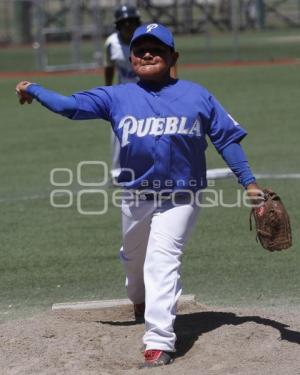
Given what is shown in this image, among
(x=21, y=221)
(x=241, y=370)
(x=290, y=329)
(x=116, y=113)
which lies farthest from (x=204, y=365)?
(x=21, y=221)

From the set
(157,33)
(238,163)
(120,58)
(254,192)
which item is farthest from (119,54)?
(254,192)

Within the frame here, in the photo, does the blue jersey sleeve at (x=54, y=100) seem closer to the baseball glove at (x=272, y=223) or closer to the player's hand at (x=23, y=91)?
the player's hand at (x=23, y=91)

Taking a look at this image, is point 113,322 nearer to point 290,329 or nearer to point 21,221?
point 290,329

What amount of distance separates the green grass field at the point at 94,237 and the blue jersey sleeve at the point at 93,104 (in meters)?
1.88

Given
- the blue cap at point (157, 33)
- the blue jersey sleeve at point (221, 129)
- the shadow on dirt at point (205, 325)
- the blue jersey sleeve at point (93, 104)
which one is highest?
the blue cap at point (157, 33)

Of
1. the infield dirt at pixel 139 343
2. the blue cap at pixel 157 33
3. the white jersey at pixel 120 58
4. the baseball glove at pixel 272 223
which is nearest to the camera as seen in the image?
the infield dirt at pixel 139 343

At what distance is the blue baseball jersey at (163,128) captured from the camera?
6328 mm

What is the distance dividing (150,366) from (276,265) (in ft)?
9.61

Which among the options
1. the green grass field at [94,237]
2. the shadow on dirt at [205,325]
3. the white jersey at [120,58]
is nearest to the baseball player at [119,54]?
the white jersey at [120,58]

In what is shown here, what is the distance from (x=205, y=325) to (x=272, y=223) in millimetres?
928

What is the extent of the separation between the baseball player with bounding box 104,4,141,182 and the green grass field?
0.70 m

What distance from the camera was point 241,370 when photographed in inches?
236

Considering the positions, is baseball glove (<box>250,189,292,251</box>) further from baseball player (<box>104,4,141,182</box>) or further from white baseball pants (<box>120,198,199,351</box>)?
baseball player (<box>104,4,141,182</box>)

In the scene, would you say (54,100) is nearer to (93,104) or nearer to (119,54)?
(93,104)
